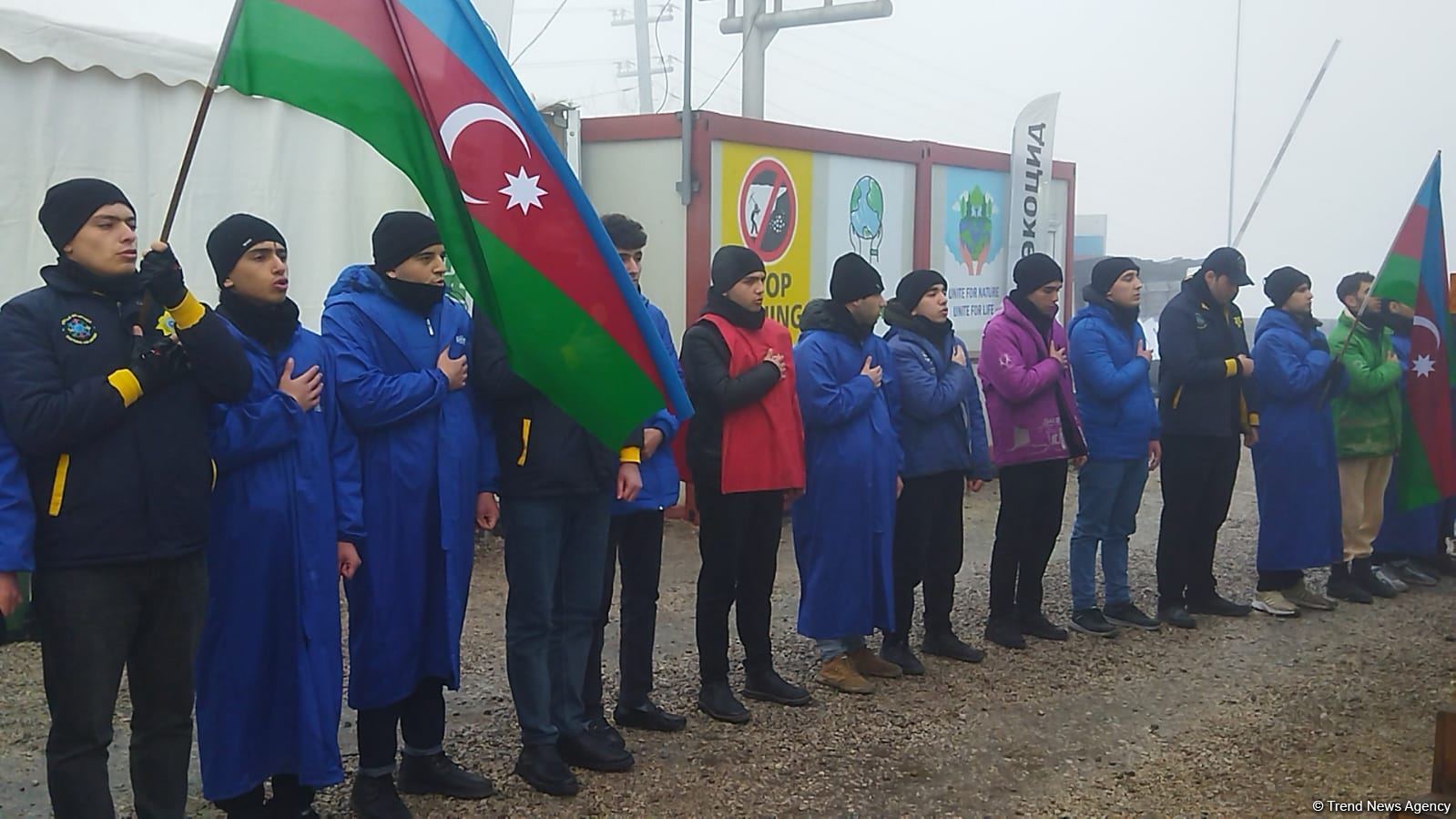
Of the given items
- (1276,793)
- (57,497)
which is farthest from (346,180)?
(1276,793)

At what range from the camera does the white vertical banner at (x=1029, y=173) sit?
11.8 meters

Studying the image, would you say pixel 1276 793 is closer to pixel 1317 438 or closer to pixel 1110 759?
pixel 1110 759

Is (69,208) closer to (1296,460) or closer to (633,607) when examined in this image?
(633,607)

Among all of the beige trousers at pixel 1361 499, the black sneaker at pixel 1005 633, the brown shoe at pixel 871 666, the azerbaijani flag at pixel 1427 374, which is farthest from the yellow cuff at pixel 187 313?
the azerbaijani flag at pixel 1427 374

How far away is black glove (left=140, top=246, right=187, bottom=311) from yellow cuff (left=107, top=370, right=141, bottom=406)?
0.63ft

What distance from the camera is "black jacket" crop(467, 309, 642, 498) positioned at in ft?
13.8

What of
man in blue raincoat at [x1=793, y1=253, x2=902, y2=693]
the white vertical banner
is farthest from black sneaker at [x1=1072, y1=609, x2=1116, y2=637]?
the white vertical banner

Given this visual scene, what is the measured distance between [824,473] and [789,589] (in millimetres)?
2323

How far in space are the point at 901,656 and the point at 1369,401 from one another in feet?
11.0

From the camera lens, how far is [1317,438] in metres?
7.12

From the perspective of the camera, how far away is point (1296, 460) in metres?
7.12

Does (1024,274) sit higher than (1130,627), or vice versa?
(1024,274)

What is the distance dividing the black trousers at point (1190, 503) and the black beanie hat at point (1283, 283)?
91cm

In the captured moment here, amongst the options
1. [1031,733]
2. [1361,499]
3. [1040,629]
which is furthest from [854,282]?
[1361,499]
